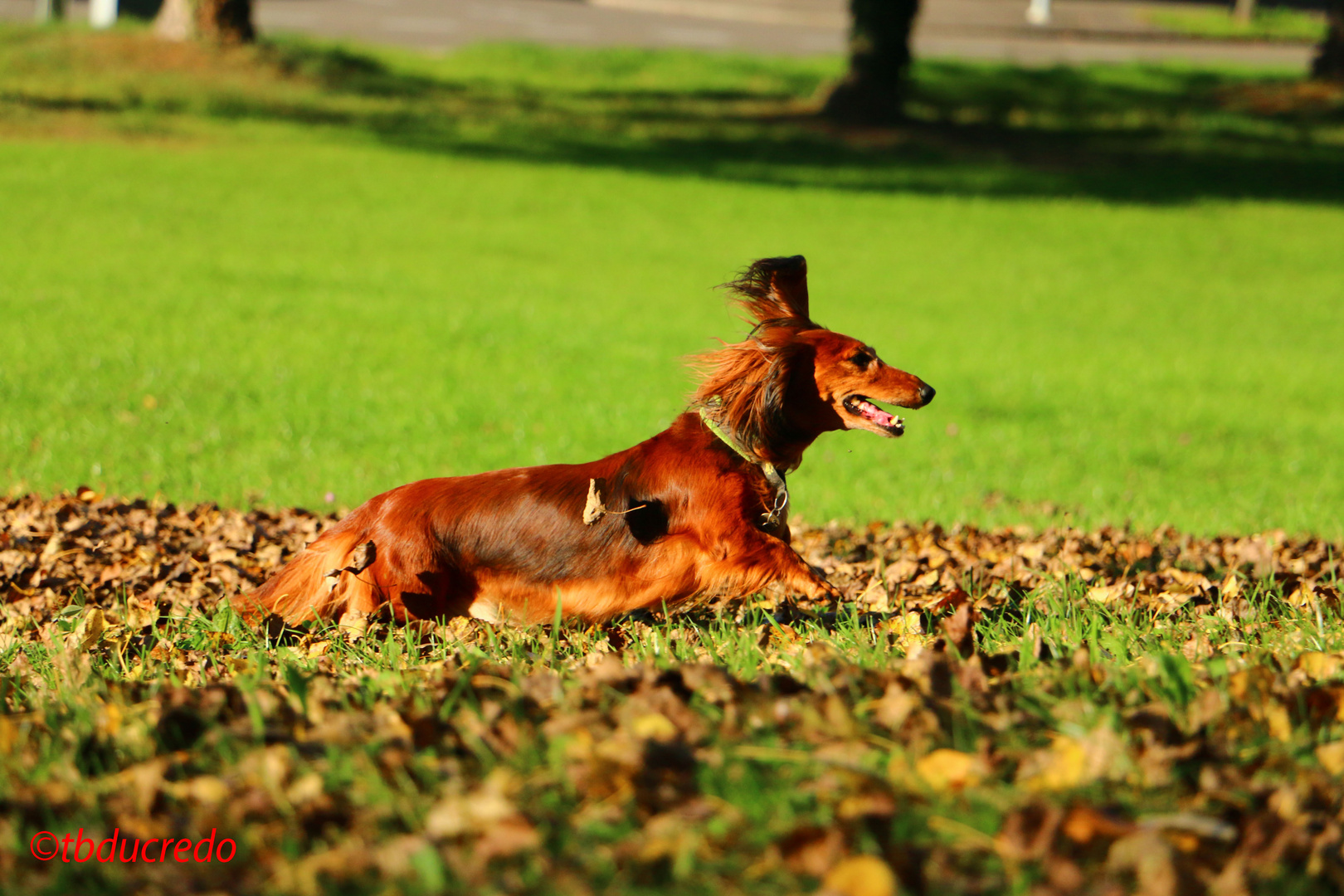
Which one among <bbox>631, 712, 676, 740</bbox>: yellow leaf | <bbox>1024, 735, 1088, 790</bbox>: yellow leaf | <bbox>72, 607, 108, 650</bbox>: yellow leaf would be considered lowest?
<bbox>72, 607, 108, 650</bbox>: yellow leaf

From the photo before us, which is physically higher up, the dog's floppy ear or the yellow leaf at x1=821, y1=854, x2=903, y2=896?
the dog's floppy ear

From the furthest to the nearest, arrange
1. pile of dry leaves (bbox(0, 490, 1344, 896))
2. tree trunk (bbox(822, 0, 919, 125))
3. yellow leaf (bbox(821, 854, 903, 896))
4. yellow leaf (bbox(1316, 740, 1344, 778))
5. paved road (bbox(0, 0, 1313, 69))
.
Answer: paved road (bbox(0, 0, 1313, 69))
tree trunk (bbox(822, 0, 919, 125))
yellow leaf (bbox(1316, 740, 1344, 778))
pile of dry leaves (bbox(0, 490, 1344, 896))
yellow leaf (bbox(821, 854, 903, 896))

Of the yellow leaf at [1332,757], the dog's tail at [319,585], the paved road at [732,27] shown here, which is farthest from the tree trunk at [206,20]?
the yellow leaf at [1332,757]

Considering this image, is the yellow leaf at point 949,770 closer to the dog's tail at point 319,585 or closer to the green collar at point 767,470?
the green collar at point 767,470

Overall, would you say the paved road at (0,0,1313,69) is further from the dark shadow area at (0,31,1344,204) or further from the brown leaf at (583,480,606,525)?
the brown leaf at (583,480,606,525)

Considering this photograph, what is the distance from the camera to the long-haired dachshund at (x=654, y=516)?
189 inches

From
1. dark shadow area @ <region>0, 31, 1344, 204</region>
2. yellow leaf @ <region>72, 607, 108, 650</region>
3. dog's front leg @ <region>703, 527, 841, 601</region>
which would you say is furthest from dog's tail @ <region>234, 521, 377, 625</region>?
dark shadow area @ <region>0, 31, 1344, 204</region>

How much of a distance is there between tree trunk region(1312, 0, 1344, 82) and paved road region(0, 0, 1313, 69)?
6053 millimetres

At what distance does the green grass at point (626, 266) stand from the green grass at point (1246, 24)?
31.7 ft

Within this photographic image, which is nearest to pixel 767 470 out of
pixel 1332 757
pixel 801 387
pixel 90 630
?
pixel 801 387

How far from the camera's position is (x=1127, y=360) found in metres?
15.0

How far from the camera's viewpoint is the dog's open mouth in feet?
15.6

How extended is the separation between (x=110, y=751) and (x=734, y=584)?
2.29 metres

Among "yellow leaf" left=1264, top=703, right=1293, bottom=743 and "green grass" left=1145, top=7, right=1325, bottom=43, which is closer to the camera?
"yellow leaf" left=1264, top=703, right=1293, bottom=743
